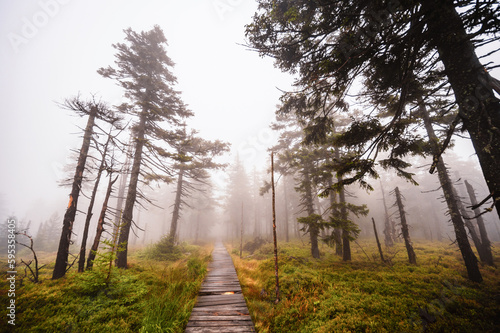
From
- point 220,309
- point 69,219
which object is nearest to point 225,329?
point 220,309

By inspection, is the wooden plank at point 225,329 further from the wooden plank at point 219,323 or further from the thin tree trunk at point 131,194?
the thin tree trunk at point 131,194

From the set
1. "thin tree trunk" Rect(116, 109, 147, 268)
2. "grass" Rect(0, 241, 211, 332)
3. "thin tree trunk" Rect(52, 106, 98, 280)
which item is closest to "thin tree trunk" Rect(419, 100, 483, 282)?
"grass" Rect(0, 241, 211, 332)

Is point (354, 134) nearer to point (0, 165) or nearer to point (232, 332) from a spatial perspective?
point (232, 332)

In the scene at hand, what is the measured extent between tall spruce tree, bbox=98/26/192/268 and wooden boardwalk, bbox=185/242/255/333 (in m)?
6.59

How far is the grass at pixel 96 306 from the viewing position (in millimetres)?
4809

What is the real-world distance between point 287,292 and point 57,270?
32.0ft

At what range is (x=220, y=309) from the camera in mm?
6207

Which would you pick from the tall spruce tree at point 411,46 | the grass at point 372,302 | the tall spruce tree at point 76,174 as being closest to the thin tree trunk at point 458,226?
the grass at point 372,302

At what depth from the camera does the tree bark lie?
150 inches

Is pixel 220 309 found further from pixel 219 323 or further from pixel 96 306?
pixel 96 306

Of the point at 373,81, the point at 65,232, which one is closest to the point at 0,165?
the point at 65,232

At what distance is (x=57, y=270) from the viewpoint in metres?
7.25

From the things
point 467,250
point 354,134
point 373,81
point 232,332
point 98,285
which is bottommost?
point 232,332

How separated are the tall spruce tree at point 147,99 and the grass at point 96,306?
4496mm
